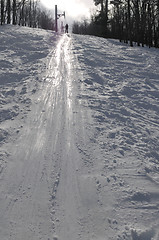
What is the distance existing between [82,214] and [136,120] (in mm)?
3451

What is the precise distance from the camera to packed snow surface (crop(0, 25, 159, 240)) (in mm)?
3227

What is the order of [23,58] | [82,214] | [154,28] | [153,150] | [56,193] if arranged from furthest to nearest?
[154,28] < [23,58] < [153,150] < [56,193] < [82,214]

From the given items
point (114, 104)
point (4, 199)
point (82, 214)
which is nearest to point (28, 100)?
→ point (114, 104)

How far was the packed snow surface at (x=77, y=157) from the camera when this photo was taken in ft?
10.6

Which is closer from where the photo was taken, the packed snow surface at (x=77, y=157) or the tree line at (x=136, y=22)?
the packed snow surface at (x=77, y=157)

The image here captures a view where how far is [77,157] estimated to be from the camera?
4570 millimetres

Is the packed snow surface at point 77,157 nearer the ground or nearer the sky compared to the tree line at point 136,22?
nearer the ground

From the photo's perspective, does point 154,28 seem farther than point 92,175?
Yes

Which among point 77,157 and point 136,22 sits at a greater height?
point 136,22

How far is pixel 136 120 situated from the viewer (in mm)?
6129

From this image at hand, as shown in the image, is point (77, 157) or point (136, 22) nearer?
point (77, 157)

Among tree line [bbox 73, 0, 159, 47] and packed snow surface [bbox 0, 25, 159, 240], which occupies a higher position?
tree line [bbox 73, 0, 159, 47]

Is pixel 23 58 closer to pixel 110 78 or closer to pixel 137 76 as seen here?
pixel 110 78

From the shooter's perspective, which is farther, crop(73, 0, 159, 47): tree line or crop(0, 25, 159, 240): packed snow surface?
crop(73, 0, 159, 47): tree line
